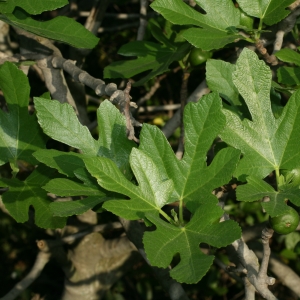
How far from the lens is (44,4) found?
1480 millimetres

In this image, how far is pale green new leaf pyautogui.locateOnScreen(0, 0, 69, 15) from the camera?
1.47 metres

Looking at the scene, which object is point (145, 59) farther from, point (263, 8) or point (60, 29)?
point (263, 8)

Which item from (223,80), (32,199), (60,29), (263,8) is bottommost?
(32,199)

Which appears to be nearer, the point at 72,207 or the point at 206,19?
the point at 72,207

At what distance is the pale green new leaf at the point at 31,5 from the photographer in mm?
1469

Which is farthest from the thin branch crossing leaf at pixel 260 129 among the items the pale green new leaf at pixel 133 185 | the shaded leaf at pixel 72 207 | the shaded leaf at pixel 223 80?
the shaded leaf at pixel 72 207

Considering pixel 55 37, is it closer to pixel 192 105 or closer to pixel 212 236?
pixel 192 105

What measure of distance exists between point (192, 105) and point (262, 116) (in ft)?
0.66

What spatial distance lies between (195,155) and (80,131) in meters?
0.31

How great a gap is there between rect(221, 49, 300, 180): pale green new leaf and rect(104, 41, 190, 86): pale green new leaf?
0.52 meters

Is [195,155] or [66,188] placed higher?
[195,155]

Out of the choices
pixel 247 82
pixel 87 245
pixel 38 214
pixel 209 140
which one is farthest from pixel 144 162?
pixel 87 245

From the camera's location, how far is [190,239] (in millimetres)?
1153

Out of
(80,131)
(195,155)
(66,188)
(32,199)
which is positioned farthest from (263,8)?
(32,199)
